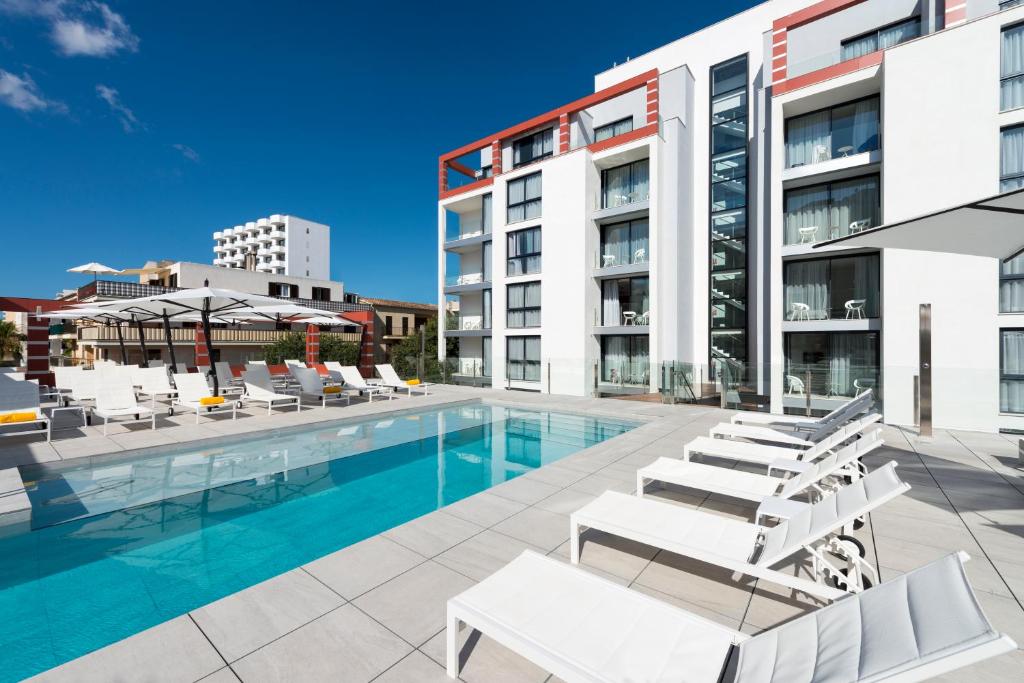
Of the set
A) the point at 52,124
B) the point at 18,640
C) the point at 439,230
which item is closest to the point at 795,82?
the point at 439,230

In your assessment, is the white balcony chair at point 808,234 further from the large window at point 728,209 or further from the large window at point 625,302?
the large window at point 625,302

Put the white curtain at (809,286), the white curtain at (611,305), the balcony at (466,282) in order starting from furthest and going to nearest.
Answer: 1. the balcony at (466,282)
2. the white curtain at (611,305)
3. the white curtain at (809,286)

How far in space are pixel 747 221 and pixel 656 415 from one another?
401 inches

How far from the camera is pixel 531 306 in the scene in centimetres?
1939

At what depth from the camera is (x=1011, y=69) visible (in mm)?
10531

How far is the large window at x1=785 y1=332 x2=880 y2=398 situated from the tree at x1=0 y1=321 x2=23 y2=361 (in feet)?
167

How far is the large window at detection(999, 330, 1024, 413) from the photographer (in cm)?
1028

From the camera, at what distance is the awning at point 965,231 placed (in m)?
3.95

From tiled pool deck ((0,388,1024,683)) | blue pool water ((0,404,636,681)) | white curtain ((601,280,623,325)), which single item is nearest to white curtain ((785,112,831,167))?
white curtain ((601,280,623,325))

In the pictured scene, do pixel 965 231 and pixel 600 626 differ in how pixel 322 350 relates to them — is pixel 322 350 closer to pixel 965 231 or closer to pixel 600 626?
pixel 600 626

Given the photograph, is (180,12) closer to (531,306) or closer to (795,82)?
(531,306)

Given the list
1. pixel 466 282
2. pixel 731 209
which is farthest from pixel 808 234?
pixel 466 282

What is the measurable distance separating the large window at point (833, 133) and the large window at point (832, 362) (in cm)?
525

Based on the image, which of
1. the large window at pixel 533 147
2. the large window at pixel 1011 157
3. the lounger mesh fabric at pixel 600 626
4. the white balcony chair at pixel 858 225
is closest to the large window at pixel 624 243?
the large window at pixel 533 147
